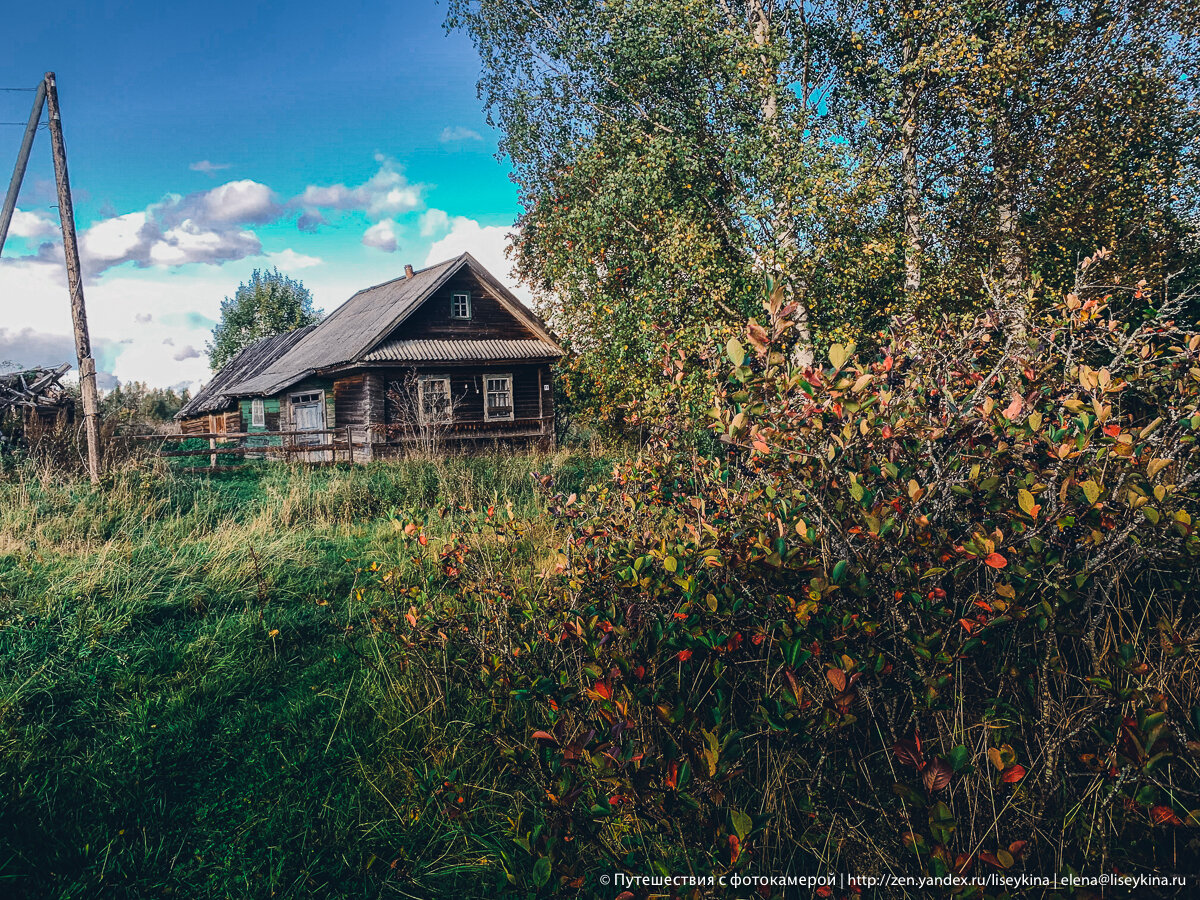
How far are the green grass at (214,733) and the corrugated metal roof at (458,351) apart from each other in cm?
1149

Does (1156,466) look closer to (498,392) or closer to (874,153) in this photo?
(874,153)

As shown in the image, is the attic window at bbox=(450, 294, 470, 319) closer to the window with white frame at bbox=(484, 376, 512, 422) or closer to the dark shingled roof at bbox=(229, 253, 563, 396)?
the dark shingled roof at bbox=(229, 253, 563, 396)

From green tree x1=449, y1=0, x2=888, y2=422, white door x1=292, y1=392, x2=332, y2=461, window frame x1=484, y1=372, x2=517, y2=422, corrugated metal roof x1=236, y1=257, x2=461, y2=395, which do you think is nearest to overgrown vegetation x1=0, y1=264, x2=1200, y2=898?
green tree x1=449, y1=0, x2=888, y2=422

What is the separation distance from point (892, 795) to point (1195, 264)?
12.7m

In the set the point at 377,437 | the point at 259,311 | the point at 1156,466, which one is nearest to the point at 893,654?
the point at 1156,466

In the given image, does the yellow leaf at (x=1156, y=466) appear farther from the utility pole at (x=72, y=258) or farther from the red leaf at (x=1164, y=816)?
the utility pole at (x=72, y=258)

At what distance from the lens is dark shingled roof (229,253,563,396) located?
59.0ft

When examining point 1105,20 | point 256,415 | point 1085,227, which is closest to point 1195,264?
point 1085,227

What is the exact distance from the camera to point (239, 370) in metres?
28.1

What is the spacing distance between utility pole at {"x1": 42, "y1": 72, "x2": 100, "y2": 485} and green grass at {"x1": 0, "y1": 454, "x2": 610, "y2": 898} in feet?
11.8

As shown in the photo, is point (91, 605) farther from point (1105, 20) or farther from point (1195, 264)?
point (1105, 20)

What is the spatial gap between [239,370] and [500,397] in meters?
15.7

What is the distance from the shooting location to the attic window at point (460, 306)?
1923 centimetres

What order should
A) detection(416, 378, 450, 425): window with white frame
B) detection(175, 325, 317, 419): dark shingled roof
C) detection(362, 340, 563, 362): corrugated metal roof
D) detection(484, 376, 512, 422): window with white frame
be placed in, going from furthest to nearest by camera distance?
detection(175, 325, 317, 419): dark shingled roof → detection(484, 376, 512, 422): window with white frame → detection(416, 378, 450, 425): window with white frame → detection(362, 340, 563, 362): corrugated metal roof
